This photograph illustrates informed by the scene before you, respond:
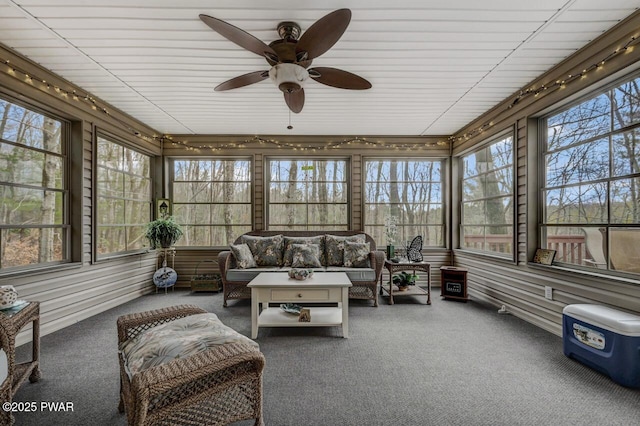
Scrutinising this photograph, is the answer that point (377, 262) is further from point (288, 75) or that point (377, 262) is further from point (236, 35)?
point (236, 35)

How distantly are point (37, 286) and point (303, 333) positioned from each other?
8.67ft

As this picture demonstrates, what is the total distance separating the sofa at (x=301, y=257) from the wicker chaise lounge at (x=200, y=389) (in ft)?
7.93

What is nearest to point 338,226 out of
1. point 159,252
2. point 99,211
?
point 159,252

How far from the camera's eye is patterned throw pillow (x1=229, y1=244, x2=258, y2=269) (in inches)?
167

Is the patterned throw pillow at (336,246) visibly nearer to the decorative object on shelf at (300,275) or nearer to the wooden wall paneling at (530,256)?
the decorative object on shelf at (300,275)

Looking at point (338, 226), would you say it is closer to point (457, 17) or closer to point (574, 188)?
point (574, 188)

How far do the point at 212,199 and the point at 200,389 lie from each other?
439 cm

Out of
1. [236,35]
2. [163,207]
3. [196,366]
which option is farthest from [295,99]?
[163,207]

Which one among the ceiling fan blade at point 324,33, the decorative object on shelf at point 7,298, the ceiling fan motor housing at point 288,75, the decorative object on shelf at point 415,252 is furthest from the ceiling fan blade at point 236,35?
the decorative object on shelf at point 415,252

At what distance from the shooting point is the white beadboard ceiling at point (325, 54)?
2.17 m

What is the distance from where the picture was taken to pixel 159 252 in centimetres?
513

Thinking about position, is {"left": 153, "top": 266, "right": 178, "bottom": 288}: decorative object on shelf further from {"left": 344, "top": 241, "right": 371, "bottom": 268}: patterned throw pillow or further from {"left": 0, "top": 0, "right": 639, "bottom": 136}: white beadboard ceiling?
{"left": 344, "top": 241, "right": 371, "bottom": 268}: patterned throw pillow

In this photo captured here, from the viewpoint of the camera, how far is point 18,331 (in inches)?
71.6

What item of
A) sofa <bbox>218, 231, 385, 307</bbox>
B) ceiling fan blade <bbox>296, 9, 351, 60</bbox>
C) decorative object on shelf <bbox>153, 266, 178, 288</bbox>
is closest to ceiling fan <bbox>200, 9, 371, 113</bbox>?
ceiling fan blade <bbox>296, 9, 351, 60</bbox>
